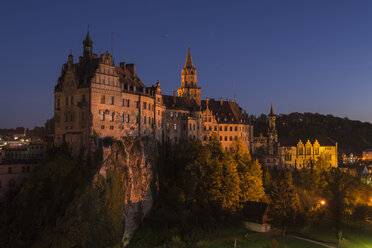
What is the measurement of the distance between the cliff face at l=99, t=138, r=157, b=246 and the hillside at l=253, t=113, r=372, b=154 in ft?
298

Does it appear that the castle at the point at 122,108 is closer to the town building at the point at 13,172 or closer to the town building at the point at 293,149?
the town building at the point at 13,172

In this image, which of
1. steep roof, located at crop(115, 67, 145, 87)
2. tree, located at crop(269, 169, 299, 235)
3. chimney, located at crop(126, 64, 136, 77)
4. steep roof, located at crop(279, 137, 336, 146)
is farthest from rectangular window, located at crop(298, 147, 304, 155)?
chimney, located at crop(126, 64, 136, 77)

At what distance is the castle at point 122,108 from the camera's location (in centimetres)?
4928

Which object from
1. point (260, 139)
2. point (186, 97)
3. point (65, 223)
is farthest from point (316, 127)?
point (65, 223)

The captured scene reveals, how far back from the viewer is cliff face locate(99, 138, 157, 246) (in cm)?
4697

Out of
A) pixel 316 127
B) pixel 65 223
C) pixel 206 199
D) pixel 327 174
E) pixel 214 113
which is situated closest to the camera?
pixel 65 223

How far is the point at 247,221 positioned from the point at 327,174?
1147 inches

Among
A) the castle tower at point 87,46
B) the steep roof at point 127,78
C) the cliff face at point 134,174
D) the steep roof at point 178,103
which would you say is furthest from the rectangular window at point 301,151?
the castle tower at point 87,46

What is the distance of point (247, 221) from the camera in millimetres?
53906

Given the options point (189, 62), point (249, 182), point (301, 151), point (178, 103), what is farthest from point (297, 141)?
point (249, 182)

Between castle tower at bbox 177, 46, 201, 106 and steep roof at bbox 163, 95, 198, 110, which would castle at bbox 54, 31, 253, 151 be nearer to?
steep roof at bbox 163, 95, 198, 110

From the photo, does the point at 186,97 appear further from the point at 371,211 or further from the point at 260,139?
the point at 371,211

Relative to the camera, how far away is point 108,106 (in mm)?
50906

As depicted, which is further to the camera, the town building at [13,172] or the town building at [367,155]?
the town building at [367,155]
